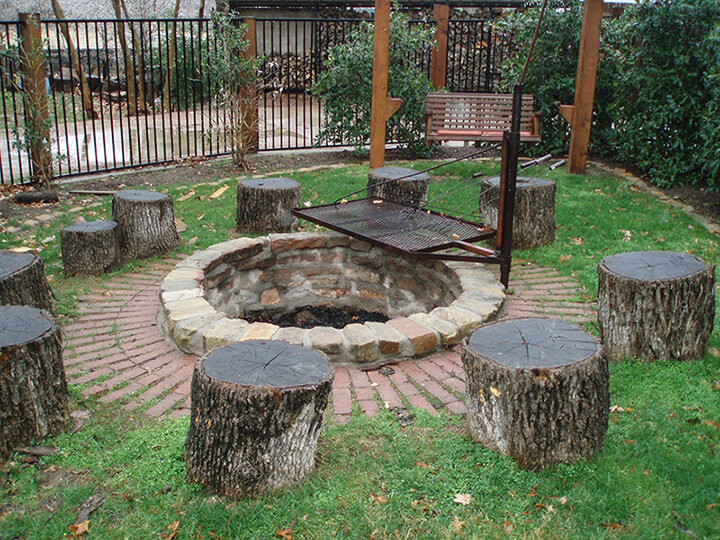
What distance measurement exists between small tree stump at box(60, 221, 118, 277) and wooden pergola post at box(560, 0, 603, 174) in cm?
544

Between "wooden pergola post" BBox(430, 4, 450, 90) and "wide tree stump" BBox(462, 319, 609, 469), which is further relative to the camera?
"wooden pergola post" BBox(430, 4, 450, 90)

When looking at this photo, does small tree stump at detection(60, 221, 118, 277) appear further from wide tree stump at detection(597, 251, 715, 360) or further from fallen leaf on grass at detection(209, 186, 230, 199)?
wide tree stump at detection(597, 251, 715, 360)

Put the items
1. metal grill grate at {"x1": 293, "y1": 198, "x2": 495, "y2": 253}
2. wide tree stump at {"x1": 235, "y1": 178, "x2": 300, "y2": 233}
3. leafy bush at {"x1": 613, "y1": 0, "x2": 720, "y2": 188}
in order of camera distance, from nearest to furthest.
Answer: metal grill grate at {"x1": 293, "y1": 198, "x2": 495, "y2": 253}, wide tree stump at {"x1": 235, "y1": 178, "x2": 300, "y2": 233}, leafy bush at {"x1": 613, "y1": 0, "x2": 720, "y2": 188}

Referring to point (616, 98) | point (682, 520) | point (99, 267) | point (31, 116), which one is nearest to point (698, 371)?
point (682, 520)

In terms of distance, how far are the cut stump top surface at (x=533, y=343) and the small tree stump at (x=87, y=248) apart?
3437 millimetres

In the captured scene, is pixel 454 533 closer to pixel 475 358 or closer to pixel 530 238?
pixel 475 358

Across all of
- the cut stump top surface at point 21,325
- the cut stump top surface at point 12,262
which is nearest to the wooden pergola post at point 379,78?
the cut stump top surface at point 12,262

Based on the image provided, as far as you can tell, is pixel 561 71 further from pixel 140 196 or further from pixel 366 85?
pixel 140 196

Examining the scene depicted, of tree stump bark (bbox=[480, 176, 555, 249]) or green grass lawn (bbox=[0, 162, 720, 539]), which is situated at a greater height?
tree stump bark (bbox=[480, 176, 555, 249])

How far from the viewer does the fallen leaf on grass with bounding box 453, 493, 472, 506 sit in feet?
9.39

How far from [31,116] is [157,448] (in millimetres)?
5832

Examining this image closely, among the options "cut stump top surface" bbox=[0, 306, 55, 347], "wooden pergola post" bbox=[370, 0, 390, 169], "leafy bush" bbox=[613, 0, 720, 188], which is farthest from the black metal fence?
"cut stump top surface" bbox=[0, 306, 55, 347]

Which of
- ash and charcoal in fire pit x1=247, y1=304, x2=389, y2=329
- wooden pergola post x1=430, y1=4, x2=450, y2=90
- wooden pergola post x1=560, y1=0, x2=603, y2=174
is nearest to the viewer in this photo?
ash and charcoal in fire pit x1=247, y1=304, x2=389, y2=329

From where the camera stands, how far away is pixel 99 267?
5605 millimetres
